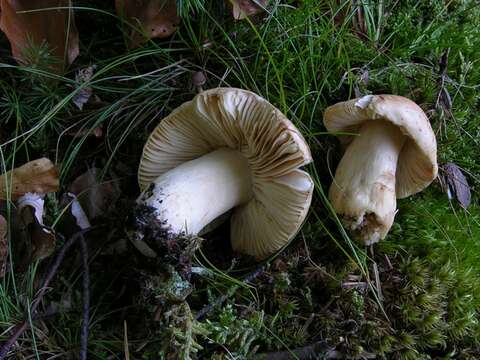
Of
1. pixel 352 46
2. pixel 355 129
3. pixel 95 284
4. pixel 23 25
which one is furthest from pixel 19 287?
pixel 352 46

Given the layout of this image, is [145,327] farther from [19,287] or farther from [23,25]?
[23,25]

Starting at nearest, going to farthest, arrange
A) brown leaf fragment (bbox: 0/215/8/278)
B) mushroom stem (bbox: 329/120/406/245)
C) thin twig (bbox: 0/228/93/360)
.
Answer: thin twig (bbox: 0/228/93/360) → brown leaf fragment (bbox: 0/215/8/278) → mushroom stem (bbox: 329/120/406/245)

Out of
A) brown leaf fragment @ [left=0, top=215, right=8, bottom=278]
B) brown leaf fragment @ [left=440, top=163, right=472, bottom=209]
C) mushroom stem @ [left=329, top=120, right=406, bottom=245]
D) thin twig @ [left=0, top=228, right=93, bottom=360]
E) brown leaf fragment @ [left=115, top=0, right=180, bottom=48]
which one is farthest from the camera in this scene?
brown leaf fragment @ [left=440, top=163, right=472, bottom=209]

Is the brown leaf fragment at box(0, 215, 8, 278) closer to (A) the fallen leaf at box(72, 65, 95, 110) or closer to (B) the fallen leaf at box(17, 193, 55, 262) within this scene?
(B) the fallen leaf at box(17, 193, 55, 262)

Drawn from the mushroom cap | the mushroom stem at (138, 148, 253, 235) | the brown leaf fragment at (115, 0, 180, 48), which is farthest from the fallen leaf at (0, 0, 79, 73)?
the mushroom cap

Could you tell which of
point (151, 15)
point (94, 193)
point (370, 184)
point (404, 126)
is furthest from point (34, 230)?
point (404, 126)

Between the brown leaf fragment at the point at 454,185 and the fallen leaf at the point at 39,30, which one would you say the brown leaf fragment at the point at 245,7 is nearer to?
the fallen leaf at the point at 39,30
